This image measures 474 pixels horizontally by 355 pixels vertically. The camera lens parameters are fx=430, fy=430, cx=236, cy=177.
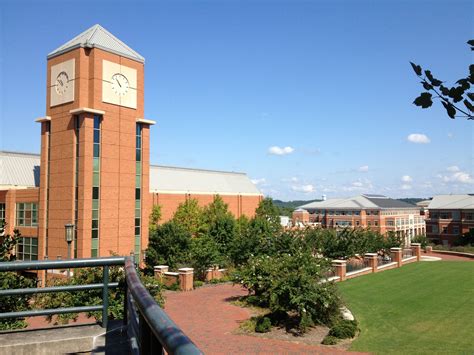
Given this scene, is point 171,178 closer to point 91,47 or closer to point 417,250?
point 91,47

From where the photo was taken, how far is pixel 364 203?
9250 centimetres

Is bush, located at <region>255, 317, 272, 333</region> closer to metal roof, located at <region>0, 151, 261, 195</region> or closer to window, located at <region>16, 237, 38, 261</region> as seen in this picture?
window, located at <region>16, 237, 38, 261</region>

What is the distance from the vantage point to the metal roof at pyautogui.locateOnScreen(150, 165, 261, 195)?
5531 cm

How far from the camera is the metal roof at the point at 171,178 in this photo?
1756 inches

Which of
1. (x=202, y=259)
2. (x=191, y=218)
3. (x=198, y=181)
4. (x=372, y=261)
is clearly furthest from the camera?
(x=198, y=181)

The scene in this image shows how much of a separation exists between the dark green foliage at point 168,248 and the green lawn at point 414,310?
12923mm

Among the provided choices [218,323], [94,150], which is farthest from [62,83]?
[218,323]

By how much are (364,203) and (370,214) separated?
12.1 ft

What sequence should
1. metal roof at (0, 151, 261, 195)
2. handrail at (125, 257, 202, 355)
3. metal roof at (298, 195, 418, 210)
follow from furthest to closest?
metal roof at (298, 195, 418, 210), metal roof at (0, 151, 261, 195), handrail at (125, 257, 202, 355)

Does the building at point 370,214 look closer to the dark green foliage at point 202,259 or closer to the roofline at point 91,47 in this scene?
the dark green foliage at point 202,259

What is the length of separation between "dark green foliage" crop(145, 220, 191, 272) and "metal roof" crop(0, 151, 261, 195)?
15.9 metres

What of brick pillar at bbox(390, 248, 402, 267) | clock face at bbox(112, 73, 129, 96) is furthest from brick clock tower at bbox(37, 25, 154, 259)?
brick pillar at bbox(390, 248, 402, 267)

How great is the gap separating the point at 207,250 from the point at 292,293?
16.2m

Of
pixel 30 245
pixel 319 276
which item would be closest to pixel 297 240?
pixel 319 276
